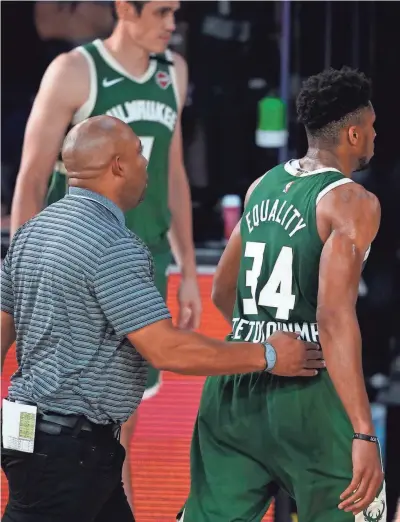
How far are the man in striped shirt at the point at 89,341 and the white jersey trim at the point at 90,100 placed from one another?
3.48 ft

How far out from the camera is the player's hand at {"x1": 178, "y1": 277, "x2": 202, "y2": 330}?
159 inches

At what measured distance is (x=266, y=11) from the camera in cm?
421

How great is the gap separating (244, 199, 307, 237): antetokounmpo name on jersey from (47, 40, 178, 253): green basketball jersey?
1.11m

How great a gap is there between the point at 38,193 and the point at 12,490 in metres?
1.31

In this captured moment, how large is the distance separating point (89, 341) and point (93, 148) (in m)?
0.46

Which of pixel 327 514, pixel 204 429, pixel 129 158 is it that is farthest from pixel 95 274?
pixel 327 514

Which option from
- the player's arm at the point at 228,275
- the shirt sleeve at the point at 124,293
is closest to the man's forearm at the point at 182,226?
the player's arm at the point at 228,275

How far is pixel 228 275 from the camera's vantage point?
309 cm

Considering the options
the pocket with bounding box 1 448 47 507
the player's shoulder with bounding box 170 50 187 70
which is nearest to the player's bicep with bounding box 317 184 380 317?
the pocket with bounding box 1 448 47 507

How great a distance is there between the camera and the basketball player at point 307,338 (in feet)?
8.57

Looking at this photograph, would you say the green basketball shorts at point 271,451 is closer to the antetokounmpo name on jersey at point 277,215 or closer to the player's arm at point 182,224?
the antetokounmpo name on jersey at point 277,215

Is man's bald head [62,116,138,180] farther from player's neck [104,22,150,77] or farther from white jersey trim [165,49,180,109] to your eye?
white jersey trim [165,49,180,109]

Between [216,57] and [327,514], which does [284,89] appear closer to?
Answer: [216,57]

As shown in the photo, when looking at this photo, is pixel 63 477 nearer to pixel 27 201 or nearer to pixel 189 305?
pixel 27 201
